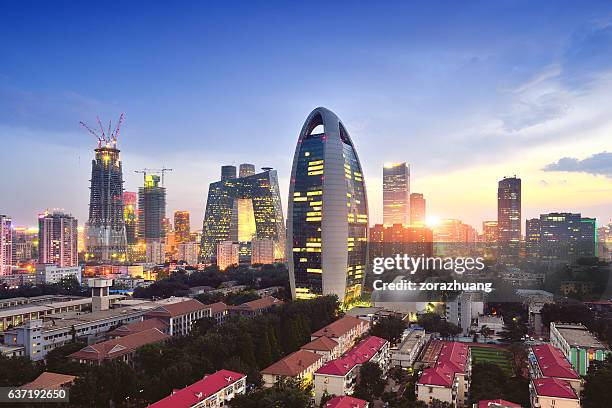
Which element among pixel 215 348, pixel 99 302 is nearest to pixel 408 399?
pixel 215 348

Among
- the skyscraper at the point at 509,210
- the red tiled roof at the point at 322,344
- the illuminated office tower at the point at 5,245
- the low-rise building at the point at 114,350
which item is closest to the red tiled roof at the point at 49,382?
the low-rise building at the point at 114,350

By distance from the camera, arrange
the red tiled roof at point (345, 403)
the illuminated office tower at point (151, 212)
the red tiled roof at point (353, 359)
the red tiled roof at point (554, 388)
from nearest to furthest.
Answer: the red tiled roof at point (345, 403) < the red tiled roof at point (554, 388) < the red tiled roof at point (353, 359) < the illuminated office tower at point (151, 212)

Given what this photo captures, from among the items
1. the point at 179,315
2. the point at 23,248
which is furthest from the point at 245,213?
the point at 179,315

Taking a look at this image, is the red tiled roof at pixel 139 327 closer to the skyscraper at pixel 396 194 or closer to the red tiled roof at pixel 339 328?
the red tiled roof at pixel 339 328

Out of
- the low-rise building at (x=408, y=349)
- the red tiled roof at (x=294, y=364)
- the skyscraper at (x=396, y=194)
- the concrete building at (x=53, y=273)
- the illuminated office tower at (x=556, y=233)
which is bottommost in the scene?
the concrete building at (x=53, y=273)

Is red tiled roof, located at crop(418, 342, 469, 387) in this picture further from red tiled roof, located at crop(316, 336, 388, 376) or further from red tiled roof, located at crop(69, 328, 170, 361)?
red tiled roof, located at crop(69, 328, 170, 361)

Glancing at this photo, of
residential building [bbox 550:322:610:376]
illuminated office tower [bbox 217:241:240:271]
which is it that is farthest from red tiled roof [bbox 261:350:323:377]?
illuminated office tower [bbox 217:241:240:271]
